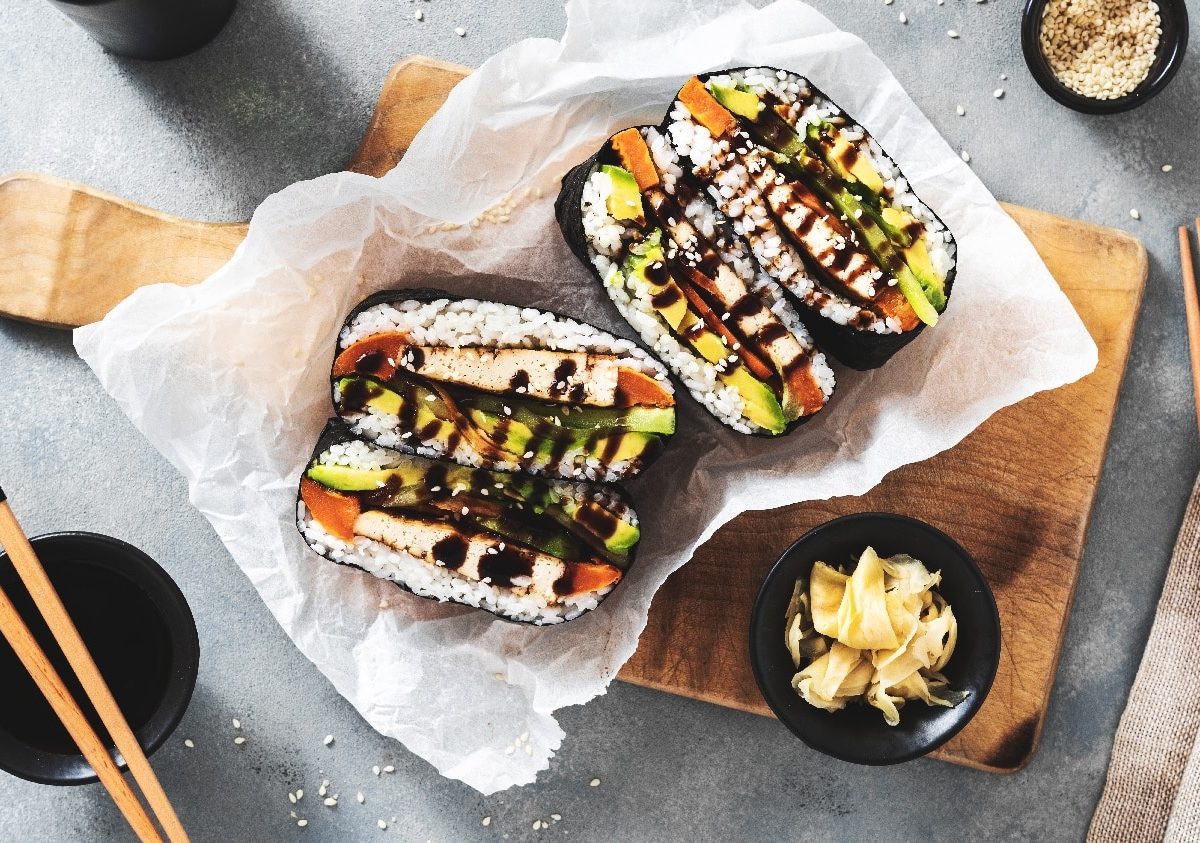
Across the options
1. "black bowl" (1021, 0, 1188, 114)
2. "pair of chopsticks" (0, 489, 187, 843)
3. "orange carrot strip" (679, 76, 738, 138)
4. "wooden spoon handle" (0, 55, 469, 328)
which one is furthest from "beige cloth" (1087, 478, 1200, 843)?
"pair of chopsticks" (0, 489, 187, 843)

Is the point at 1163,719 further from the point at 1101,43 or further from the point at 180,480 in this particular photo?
the point at 180,480

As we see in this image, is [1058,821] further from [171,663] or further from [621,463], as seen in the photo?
[171,663]

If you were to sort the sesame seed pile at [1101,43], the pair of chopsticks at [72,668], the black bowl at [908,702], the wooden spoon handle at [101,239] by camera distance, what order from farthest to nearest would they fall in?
the sesame seed pile at [1101,43] → the wooden spoon handle at [101,239] → the black bowl at [908,702] → the pair of chopsticks at [72,668]

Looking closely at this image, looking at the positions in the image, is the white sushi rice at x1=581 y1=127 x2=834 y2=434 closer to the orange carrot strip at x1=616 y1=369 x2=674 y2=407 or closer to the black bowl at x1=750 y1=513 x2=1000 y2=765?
the orange carrot strip at x1=616 y1=369 x2=674 y2=407

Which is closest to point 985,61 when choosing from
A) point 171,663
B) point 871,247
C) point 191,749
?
point 871,247

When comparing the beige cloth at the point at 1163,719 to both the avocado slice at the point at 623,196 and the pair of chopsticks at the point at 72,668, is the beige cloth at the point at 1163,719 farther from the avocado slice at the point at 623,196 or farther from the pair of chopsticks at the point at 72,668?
the pair of chopsticks at the point at 72,668

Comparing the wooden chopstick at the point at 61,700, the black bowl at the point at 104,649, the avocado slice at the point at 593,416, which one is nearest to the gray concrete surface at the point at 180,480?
the black bowl at the point at 104,649

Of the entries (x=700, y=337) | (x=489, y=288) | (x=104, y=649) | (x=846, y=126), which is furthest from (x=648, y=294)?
(x=104, y=649)
